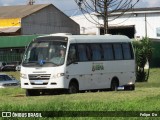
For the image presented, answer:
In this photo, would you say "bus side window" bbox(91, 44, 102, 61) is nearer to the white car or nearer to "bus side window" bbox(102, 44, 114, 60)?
"bus side window" bbox(102, 44, 114, 60)

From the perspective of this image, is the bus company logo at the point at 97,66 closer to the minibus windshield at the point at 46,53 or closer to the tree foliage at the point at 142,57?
the minibus windshield at the point at 46,53

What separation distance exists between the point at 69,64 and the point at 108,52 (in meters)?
3.67

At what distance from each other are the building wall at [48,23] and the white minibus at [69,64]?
58.0 m

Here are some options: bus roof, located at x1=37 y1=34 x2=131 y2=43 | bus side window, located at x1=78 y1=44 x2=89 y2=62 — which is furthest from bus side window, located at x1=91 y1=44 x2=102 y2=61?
bus side window, located at x1=78 y1=44 x2=89 y2=62

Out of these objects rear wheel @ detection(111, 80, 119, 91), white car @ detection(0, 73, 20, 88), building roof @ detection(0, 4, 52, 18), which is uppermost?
building roof @ detection(0, 4, 52, 18)

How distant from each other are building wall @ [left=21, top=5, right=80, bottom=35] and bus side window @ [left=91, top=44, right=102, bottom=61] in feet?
192

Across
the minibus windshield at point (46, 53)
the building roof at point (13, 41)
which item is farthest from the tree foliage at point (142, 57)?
the building roof at point (13, 41)

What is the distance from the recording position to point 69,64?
23.0 meters

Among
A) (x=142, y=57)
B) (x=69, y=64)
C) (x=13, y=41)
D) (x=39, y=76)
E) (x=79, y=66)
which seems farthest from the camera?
(x=13, y=41)

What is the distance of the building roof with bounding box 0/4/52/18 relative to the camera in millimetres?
85500

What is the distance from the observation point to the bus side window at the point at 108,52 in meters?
25.9

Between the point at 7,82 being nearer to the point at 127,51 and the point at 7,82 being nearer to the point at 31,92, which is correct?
the point at 127,51

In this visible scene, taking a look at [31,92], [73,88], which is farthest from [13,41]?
[73,88]

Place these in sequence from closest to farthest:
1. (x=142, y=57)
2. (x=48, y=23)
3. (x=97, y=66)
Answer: (x=97, y=66)
(x=142, y=57)
(x=48, y=23)
